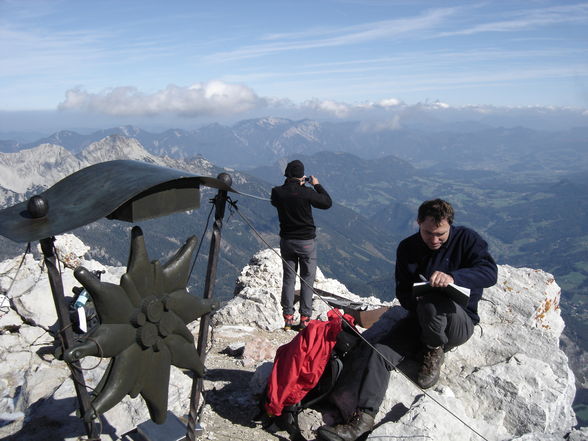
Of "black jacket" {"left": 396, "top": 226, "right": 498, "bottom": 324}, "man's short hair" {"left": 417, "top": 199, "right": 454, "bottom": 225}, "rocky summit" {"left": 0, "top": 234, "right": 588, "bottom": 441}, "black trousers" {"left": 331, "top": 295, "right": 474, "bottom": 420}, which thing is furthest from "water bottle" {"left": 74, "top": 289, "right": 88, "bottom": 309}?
"man's short hair" {"left": 417, "top": 199, "right": 454, "bottom": 225}

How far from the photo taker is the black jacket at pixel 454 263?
23.1ft

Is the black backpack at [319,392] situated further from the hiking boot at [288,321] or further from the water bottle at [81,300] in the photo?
the water bottle at [81,300]

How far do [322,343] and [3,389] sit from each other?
6544 mm

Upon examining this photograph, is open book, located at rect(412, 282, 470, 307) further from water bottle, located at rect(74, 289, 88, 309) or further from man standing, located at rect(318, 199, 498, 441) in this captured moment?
water bottle, located at rect(74, 289, 88, 309)

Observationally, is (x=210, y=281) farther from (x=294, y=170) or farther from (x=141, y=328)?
(x=294, y=170)

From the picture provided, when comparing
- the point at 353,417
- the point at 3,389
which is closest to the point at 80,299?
the point at 3,389

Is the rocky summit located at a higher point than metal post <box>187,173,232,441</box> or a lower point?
lower

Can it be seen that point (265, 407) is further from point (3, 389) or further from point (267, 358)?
point (3, 389)

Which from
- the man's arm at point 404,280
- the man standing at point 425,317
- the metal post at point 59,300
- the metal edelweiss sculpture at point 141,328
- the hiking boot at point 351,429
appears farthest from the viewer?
the man's arm at point 404,280

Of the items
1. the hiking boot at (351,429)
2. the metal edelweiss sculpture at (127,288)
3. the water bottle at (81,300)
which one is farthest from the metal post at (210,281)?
the water bottle at (81,300)

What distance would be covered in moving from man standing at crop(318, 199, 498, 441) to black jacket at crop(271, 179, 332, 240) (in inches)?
145

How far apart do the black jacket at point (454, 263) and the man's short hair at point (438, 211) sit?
0.53 metres

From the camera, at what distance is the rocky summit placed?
22.2ft

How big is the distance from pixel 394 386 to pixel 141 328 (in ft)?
14.7
